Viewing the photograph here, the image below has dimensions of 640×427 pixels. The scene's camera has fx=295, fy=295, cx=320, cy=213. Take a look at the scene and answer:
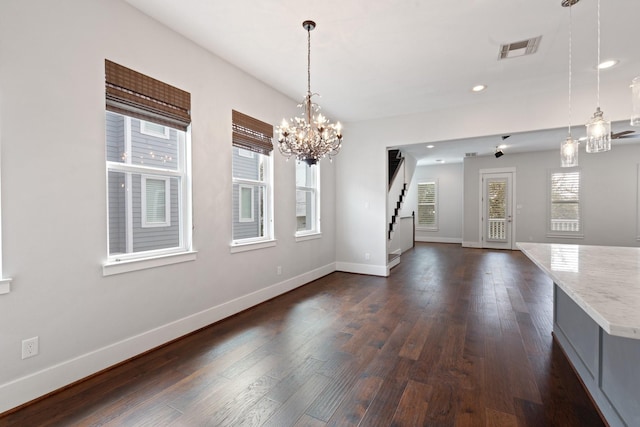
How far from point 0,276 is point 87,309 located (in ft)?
1.87

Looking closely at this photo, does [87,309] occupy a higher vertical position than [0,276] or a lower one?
lower

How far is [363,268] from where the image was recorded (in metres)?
5.70

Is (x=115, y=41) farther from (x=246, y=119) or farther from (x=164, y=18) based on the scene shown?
(x=246, y=119)

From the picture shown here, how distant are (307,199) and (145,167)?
299 cm

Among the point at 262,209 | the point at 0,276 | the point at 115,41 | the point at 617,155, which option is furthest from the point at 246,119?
the point at 617,155

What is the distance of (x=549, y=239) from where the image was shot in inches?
324

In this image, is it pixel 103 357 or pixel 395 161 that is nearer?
pixel 103 357

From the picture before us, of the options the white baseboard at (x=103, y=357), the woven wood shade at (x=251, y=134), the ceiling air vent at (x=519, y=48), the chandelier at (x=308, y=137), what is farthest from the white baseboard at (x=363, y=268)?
the ceiling air vent at (x=519, y=48)

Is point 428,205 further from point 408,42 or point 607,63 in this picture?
point 408,42

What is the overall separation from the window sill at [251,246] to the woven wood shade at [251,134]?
4.02 feet

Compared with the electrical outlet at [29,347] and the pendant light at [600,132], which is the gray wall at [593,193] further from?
the electrical outlet at [29,347]

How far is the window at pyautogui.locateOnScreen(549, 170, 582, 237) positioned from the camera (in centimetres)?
797

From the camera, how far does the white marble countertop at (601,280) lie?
997mm

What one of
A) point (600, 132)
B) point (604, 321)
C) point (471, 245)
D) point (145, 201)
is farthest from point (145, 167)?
point (471, 245)
